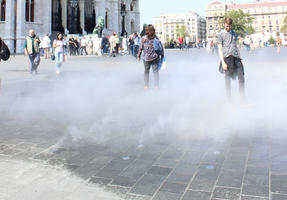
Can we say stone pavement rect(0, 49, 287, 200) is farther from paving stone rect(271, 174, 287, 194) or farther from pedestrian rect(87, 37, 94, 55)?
pedestrian rect(87, 37, 94, 55)

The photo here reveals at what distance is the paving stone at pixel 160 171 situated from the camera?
3.33 m

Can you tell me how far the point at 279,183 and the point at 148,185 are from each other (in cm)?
112

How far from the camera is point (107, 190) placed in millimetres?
2939

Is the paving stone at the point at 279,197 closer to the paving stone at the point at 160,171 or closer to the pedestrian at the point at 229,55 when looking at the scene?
the paving stone at the point at 160,171

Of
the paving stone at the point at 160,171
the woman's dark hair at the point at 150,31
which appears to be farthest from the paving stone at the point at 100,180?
the woman's dark hair at the point at 150,31

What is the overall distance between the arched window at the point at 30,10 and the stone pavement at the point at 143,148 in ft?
97.3

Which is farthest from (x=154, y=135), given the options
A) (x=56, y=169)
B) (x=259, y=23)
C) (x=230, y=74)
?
(x=259, y=23)

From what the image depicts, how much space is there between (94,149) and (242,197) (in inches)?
77.6

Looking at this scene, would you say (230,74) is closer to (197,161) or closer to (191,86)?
(191,86)

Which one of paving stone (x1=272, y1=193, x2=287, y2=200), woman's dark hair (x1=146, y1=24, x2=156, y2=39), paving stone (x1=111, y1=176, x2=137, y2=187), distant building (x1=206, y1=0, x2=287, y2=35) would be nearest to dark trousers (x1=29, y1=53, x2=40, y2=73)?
woman's dark hair (x1=146, y1=24, x2=156, y2=39)

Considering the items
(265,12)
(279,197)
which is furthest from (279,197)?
(265,12)

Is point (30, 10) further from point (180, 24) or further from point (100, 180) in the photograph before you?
point (180, 24)

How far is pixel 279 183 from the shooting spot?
9.87ft

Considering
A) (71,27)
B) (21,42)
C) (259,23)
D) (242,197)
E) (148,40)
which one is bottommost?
(242,197)
